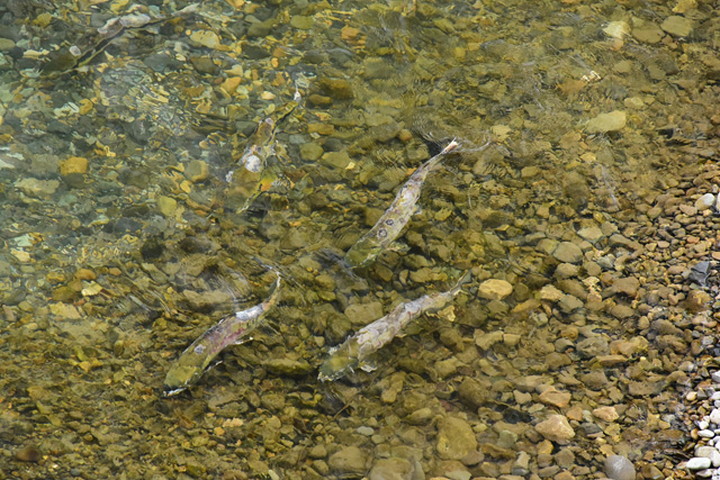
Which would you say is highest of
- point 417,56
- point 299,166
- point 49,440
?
point 417,56

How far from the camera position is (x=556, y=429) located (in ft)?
12.7

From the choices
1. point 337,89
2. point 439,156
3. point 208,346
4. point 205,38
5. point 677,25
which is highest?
point 677,25

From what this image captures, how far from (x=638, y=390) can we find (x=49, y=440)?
133 inches

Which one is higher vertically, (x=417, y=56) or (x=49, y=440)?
(x=417, y=56)

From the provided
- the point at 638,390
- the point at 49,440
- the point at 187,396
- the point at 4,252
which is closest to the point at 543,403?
the point at 638,390

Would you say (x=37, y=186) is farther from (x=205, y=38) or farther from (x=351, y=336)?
(x=351, y=336)

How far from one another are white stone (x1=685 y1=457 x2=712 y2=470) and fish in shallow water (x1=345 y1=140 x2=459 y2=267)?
7.42 ft

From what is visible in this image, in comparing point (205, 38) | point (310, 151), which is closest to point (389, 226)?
point (310, 151)

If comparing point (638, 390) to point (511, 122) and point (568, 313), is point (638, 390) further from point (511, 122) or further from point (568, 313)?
point (511, 122)

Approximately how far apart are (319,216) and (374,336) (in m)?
1.19

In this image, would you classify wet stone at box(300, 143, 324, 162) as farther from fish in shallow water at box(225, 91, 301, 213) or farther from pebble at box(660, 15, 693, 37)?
pebble at box(660, 15, 693, 37)

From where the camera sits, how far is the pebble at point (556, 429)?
383cm

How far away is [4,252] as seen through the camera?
4.79m

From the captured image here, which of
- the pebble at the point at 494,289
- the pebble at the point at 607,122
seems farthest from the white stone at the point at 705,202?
the pebble at the point at 494,289
